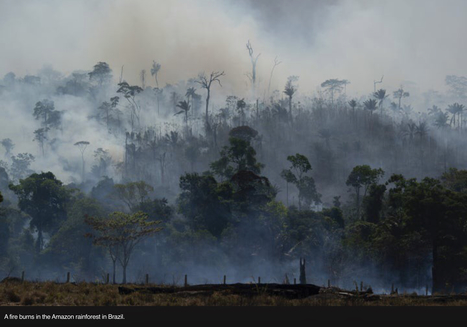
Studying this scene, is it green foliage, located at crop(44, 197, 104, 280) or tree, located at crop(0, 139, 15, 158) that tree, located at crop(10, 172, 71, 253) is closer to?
green foliage, located at crop(44, 197, 104, 280)

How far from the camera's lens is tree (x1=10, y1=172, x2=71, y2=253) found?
344 ft

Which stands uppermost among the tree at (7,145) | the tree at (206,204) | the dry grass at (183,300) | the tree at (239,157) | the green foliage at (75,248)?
the tree at (7,145)

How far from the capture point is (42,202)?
105 metres

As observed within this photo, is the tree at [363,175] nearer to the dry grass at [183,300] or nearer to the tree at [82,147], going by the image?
the dry grass at [183,300]

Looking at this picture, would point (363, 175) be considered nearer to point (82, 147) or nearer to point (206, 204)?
point (206, 204)

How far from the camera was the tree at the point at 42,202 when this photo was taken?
105 meters

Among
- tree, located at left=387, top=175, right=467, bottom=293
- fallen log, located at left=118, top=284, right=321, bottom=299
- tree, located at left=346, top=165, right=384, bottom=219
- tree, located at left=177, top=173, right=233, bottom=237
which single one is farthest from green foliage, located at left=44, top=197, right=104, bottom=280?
fallen log, located at left=118, top=284, right=321, bottom=299

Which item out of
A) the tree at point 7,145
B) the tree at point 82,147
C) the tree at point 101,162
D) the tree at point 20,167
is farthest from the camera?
the tree at point 7,145

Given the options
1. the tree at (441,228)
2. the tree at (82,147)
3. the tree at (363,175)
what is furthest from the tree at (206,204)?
the tree at (82,147)

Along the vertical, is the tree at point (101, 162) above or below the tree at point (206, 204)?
above

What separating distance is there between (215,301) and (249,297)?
1.68 meters

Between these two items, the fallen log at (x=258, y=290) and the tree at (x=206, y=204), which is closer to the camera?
the fallen log at (x=258, y=290)

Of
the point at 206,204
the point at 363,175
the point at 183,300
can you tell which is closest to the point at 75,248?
the point at 206,204

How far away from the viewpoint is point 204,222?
3824 inches
